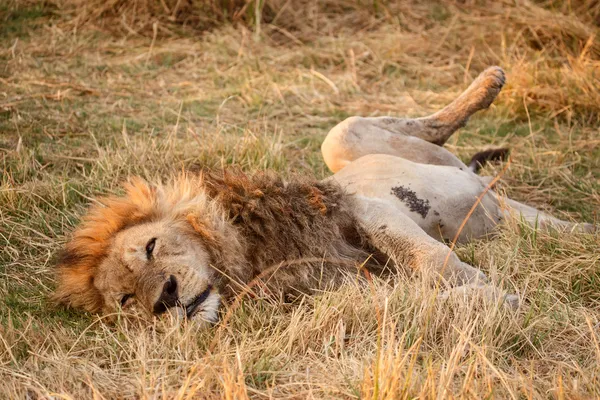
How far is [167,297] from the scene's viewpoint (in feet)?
8.93

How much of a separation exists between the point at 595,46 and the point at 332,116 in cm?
239

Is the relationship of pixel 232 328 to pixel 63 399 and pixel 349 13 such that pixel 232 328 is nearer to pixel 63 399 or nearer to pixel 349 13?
pixel 63 399

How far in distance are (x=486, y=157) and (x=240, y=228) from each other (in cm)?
217

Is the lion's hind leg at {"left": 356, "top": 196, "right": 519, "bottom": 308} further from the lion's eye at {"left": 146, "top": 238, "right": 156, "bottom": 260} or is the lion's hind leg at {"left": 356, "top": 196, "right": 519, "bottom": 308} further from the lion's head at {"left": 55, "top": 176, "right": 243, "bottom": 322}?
the lion's eye at {"left": 146, "top": 238, "right": 156, "bottom": 260}

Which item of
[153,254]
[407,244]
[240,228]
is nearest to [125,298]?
[153,254]

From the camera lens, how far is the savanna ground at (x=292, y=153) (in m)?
2.31

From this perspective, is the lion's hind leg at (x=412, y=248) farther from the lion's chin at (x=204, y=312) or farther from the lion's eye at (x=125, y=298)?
the lion's eye at (x=125, y=298)

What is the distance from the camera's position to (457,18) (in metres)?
7.55

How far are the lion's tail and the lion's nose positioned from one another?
7.81ft

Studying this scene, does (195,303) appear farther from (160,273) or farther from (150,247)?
(150,247)

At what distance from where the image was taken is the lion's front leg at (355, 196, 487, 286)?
300cm

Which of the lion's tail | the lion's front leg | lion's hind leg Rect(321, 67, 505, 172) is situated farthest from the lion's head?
the lion's tail

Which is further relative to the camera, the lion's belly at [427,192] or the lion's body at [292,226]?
the lion's belly at [427,192]

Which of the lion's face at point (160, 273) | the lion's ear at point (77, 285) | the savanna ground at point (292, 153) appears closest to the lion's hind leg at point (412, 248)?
the savanna ground at point (292, 153)
